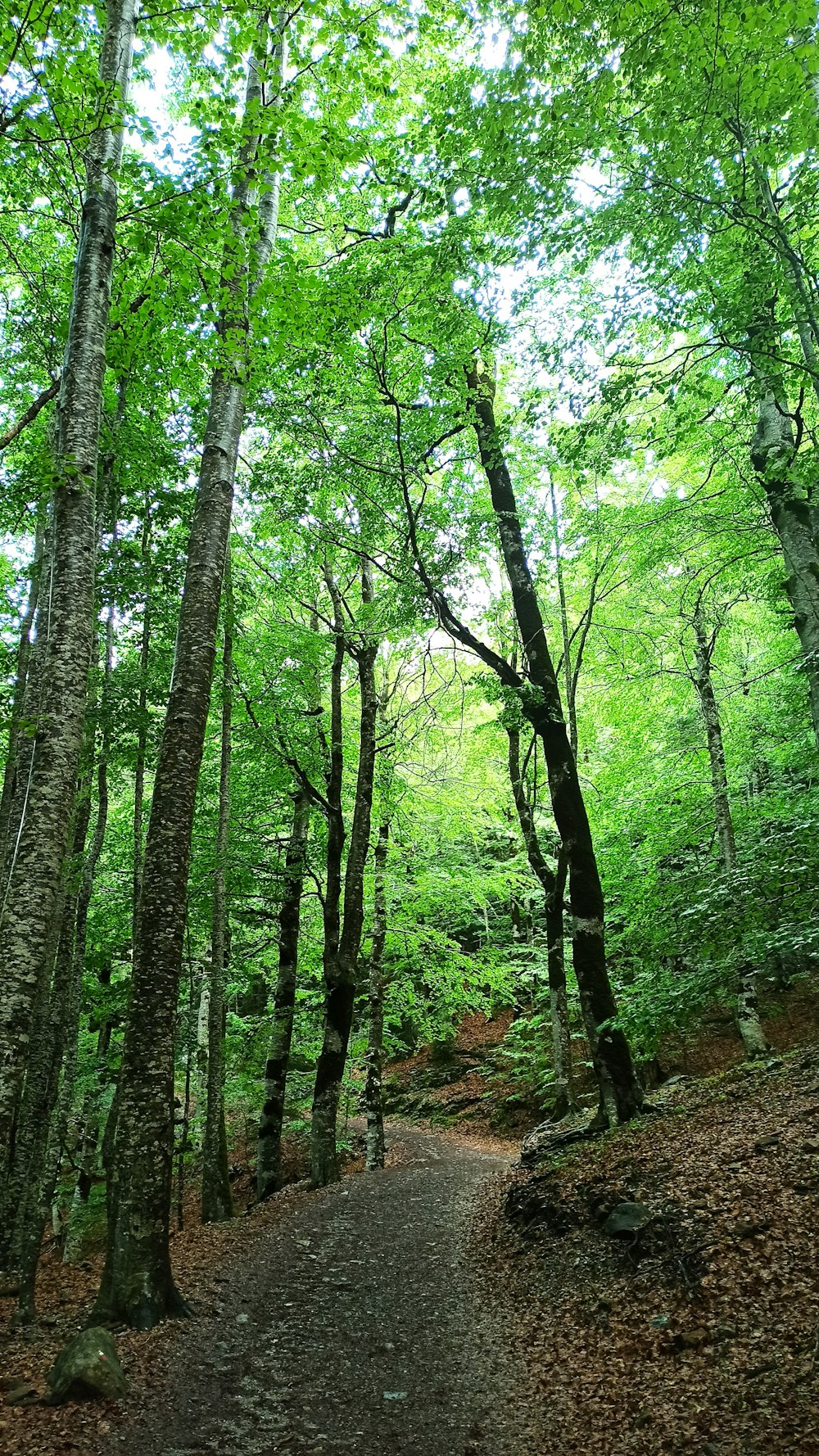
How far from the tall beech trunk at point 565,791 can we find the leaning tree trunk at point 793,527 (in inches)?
126

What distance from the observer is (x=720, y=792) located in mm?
11617

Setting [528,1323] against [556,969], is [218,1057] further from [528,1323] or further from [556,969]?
[556,969]

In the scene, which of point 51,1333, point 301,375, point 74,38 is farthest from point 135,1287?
point 301,375

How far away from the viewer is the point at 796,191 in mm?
5758

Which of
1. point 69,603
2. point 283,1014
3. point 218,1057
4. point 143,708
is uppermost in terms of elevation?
point 143,708

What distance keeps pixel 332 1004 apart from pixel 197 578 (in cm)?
766

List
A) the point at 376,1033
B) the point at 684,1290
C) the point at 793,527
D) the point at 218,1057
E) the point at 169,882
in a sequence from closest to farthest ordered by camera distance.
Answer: the point at 684,1290, the point at 169,882, the point at 793,527, the point at 218,1057, the point at 376,1033

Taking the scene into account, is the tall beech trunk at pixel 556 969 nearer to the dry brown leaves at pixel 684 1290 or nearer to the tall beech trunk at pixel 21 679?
the dry brown leaves at pixel 684 1290

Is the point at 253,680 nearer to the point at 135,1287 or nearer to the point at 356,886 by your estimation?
the point at 356,886

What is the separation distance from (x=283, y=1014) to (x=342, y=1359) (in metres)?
7.23

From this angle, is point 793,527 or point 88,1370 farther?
point 793,527

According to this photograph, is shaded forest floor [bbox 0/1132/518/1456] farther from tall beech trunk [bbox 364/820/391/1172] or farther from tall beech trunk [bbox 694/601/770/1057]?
tall beech trunk [bbox 694/601/770/1057]

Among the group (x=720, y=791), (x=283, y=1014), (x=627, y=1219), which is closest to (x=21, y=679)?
(x=283, y=1014)

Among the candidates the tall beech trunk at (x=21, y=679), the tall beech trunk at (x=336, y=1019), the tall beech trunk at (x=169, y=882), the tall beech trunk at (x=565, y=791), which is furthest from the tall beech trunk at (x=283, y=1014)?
the tall beech trunk at (x=169, y=882)
